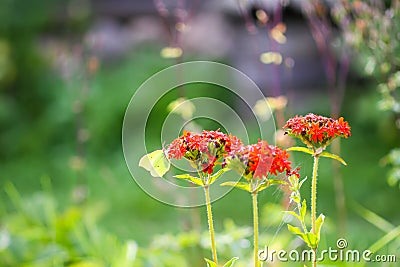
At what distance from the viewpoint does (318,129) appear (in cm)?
118

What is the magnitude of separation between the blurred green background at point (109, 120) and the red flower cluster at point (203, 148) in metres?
1.08

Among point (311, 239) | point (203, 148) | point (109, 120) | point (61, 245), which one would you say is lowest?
point (311, 239)

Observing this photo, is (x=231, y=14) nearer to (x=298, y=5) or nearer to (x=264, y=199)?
(x=298, y=5)

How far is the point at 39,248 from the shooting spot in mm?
2256

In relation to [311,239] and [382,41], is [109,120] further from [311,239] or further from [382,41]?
[311,239]

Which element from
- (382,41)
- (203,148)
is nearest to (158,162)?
(203,148)

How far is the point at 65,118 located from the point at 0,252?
2.56m

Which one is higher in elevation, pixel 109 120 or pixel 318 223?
pixel 109 120

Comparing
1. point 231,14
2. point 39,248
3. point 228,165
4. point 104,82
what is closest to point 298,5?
point 231,14

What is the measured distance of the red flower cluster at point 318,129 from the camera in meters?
1.18

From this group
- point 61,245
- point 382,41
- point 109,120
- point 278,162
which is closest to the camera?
point 278,162

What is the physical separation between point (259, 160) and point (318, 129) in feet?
0.41

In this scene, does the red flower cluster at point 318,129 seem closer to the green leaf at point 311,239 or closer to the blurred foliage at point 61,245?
the green leaf at point 311,239

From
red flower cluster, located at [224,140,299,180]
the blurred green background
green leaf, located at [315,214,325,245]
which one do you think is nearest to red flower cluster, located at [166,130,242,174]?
red flower cluster, located at [224,140,299,180]
